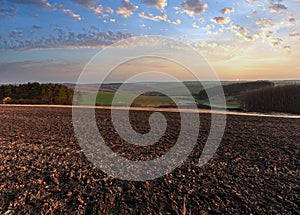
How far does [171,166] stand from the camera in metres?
6.72

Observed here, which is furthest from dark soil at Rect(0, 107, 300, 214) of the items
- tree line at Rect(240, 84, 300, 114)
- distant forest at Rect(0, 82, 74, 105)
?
tree line at Rect(240, 84, 300, 114)

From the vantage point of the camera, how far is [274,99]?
31141 millimetres

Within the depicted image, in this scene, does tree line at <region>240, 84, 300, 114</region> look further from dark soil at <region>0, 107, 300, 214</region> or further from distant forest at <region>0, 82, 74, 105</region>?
dark soil at <region>0, 107, 300, 214</region>

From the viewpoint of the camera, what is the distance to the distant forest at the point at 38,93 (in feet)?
101

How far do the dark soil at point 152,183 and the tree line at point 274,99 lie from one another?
77.3 ft

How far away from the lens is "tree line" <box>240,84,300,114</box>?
29.5 m

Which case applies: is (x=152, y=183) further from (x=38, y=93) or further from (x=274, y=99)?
(x=274, y=99)

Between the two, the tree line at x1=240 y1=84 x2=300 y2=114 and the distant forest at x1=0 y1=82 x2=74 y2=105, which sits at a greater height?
the distant forest at x1=0 y1=82 x2=74 y2=105

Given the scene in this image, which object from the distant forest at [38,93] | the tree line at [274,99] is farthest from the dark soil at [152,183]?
the tree line at [274,99]

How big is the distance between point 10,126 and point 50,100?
64.4 ft

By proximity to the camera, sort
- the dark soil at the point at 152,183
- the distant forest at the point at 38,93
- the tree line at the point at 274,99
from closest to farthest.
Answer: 1. the dark soil at the point at 152,183
2. the tree line at the point at 274,99
3. the distant forest at the point at 38,93

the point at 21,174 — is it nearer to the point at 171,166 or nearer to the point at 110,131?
the point at 171,166

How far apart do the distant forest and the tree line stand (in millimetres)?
23397

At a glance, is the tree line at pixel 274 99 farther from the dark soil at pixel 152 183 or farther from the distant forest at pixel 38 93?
the dark soil at pixel 152 183
